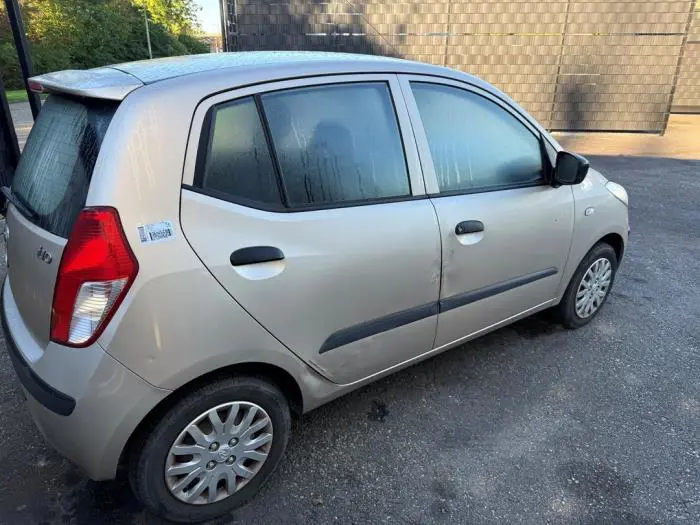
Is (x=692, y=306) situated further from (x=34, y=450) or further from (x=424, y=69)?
(x=34, y=450)

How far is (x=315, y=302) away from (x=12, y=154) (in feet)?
15.9

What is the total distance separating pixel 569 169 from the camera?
271cm

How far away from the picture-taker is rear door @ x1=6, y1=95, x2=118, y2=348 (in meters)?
1.70

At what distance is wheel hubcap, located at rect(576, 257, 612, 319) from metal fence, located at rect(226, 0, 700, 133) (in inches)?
351

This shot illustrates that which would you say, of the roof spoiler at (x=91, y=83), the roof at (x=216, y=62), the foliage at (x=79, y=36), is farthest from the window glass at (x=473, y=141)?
the foliage at (x=79, y=36)

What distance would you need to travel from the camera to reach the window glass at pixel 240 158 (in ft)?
5.83

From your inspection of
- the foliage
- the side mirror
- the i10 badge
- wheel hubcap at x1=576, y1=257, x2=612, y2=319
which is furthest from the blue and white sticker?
the foliage

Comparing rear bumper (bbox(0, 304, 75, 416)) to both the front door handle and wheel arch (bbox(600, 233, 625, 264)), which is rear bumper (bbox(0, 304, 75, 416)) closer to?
the front door handle

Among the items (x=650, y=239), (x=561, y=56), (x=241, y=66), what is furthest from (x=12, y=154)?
(x=561, y=56)

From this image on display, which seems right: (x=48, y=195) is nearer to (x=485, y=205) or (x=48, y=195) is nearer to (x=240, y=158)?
(x=240, y=158)

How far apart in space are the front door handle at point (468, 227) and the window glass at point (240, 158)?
2.94 feet

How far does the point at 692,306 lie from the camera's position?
3.86 metres

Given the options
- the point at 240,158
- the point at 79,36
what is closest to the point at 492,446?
the point at 240,158

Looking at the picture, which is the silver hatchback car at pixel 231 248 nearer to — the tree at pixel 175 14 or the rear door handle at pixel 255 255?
the rear door handle at pixel 255 255
